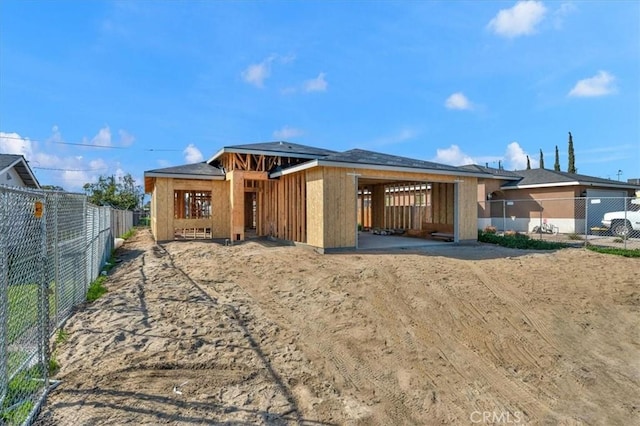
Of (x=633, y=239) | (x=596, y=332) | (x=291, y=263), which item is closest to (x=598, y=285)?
(x=596, y=332)

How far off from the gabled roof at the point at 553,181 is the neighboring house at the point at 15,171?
89.4 ft

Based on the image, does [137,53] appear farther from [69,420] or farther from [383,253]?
[69,420]

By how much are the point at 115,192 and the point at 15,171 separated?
2186cm

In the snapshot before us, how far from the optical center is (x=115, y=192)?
38375 millimetres

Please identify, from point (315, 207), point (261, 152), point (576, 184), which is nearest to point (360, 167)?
point (315, 207)

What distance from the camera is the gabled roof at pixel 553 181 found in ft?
64.7

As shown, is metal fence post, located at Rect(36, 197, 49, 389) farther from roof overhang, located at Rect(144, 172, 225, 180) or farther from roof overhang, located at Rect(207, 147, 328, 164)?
roof overhang, located at Rect(144, 172, 225, 180)

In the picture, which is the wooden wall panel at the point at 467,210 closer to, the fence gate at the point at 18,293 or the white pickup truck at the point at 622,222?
the white pickup truck at the point at 622,222

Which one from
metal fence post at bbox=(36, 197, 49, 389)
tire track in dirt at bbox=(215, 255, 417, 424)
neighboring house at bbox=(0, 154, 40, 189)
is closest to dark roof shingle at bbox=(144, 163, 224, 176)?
neighboring house at bbox=(0, 154, 40, 189)

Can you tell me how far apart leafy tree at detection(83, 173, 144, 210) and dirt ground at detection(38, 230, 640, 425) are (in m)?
32.4

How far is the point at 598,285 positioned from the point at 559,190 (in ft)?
48.6

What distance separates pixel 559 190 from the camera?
20.4 meters

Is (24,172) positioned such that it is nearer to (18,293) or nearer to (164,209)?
(164,209)

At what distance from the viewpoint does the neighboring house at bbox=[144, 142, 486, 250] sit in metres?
11.2
